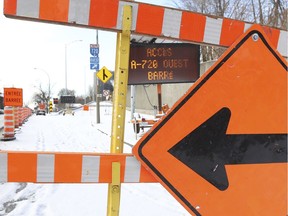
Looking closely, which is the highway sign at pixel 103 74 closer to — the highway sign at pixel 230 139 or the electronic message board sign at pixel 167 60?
the electronic message board sign at pixel 167 60

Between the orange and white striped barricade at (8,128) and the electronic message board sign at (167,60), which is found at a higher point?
the electronic message board sign at (167,60)

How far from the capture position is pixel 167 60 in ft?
13.1

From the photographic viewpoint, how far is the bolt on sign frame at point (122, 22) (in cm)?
222

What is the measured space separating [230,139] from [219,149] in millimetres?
106

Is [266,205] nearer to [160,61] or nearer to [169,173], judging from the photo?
[169,173]

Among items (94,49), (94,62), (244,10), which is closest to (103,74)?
(94,62)

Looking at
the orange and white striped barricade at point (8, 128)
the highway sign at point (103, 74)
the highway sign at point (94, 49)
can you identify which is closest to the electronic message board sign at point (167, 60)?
the orange and white striped barricade at point (8, 128)

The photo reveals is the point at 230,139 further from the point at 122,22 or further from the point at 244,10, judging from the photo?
the point at 244,10

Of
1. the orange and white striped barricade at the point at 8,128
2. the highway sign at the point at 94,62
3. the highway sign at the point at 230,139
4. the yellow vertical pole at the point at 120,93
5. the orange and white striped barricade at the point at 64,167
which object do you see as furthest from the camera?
the highway sign at the point at 94,62

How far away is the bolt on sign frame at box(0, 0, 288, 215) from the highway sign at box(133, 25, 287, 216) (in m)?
0.05

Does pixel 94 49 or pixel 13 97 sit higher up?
pixel 94 49

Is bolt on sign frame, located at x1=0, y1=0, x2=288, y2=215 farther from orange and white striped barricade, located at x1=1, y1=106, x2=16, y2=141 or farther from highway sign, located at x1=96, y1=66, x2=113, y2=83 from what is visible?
highway sign, located at x1=96, y1=66, x2=113, y2=83

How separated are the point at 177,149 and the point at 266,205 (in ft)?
2.52

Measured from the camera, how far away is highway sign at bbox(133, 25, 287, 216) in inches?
87.6
